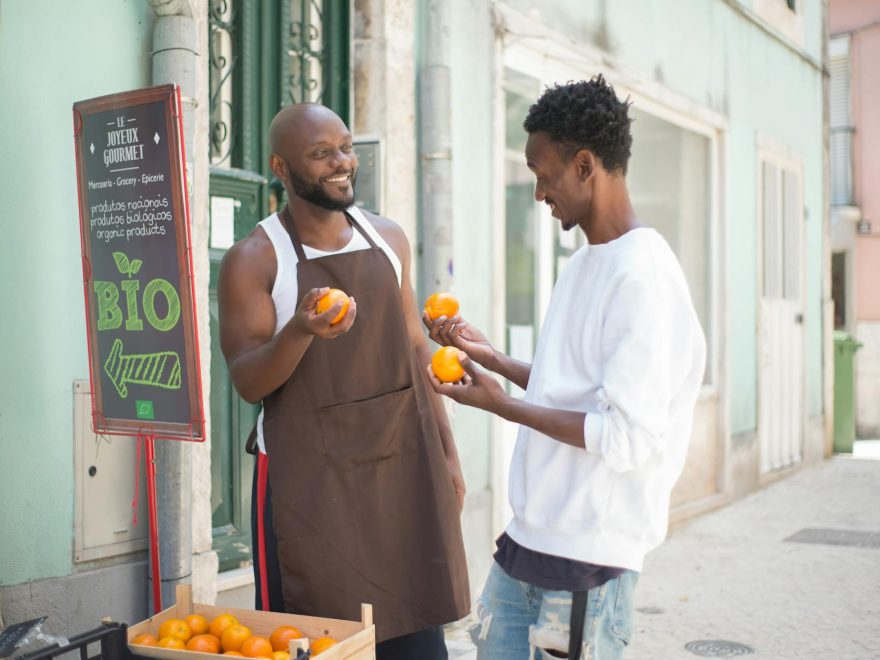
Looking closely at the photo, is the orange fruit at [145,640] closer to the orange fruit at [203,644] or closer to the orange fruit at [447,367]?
the orange fruit at [203,644]

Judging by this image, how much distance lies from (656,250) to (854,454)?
1183 centimetres

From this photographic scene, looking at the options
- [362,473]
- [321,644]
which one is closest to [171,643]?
[321,644]

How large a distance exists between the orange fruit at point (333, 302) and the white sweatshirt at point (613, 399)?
1.54 feet

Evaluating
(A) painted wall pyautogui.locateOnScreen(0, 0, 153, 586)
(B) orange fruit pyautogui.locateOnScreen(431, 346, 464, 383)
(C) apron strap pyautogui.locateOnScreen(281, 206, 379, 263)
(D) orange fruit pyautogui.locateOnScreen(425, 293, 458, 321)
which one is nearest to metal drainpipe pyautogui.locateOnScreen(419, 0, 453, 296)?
(A) painted wall pyautogui.locateOnScreen(0, 0, 153, 586)

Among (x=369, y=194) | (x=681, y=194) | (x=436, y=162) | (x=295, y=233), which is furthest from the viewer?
(x=681, y=194)

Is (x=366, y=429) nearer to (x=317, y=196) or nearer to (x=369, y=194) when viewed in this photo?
(x=317, y=196)

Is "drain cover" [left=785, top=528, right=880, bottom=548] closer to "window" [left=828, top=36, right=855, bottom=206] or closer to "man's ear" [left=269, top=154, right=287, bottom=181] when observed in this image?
"man's ear" [left=269, top=154, right=287, bottom=181]

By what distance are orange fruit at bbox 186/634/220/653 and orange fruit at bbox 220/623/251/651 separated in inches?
1.0

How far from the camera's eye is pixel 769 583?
6387mm

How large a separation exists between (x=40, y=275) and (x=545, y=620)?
2.27 meters

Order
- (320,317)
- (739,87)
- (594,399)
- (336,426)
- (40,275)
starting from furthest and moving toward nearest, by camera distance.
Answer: (739,87) → (40,275) → (336,426) → (320,317) → (594,399)

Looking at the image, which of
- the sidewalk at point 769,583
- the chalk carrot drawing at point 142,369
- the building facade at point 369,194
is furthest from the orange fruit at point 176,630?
the sidewalk at point 769,583

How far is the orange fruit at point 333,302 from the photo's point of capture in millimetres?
2470

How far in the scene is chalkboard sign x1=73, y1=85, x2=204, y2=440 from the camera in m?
3.10
